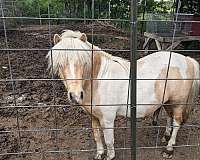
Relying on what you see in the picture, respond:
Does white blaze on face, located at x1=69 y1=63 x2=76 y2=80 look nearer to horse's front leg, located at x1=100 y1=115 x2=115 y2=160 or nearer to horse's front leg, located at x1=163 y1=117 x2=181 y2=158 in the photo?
horse's front leg, located at x1=100 y1=115 x2=115 y2=160

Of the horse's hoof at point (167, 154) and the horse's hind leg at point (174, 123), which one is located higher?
the horse's hind leg at point (174, 123)

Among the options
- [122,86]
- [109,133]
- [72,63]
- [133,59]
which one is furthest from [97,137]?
[133,59]

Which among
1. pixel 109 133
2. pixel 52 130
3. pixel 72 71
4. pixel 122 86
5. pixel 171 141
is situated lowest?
pixel 171 141

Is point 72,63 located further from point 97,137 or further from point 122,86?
point 97,137

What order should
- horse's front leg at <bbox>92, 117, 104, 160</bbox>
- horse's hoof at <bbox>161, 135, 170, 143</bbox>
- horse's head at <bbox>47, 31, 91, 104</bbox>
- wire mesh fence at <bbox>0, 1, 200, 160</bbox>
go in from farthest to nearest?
horse's hoof at <bbox>161, 135, 170, 143</bbox>
horse's front leg at <bbox>92, 117, 104, 160</bbox>
wire mesh fence at <bbox>0, 1, 200, 160</bbox>
horse's head at <bbox>47, 31, 91, 104</bbox>

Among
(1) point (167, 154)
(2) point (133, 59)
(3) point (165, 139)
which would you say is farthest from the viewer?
(3) point (165, 139)

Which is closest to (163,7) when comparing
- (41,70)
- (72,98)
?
(41,70)

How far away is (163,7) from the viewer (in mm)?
8328

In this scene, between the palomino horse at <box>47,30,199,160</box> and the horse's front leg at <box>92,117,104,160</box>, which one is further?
the horse's front leg at <box>92,117,104,160</box>

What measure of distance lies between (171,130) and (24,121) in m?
1.86

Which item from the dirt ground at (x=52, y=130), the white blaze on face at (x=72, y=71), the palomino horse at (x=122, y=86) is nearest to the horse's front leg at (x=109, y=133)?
the palomino horse at (x=122, y=86)

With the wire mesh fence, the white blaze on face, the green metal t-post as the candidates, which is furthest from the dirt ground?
the green metal t-post

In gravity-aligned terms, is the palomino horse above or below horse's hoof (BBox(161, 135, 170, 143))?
above

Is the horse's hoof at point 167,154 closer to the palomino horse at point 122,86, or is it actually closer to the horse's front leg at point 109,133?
the palomino horse at point 122,86
